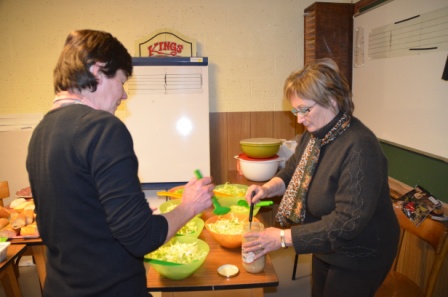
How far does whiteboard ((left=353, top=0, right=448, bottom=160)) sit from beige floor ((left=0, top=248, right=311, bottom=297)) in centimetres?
130

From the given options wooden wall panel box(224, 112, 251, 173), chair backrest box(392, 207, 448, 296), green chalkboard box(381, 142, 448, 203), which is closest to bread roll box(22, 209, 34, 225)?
wooden wall panel box(224, 112, 251, 173)

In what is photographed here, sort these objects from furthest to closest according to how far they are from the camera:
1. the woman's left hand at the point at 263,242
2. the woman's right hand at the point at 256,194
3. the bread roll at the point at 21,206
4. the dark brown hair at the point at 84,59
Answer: the bread roll at the point at 21,206
the woman's right hand at the point at 256,194
the woman's left hand at the point at 263,242
the dark brown hair at the point at 84,59

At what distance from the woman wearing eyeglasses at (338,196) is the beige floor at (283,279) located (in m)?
1.14

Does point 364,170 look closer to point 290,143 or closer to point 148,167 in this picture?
point 290,143

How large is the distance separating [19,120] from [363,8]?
10.5 feet

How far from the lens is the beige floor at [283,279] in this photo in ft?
8.46

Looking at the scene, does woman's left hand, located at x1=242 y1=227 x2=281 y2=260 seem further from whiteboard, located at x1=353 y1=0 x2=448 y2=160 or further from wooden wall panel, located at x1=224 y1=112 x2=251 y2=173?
wooden wall panel, located at x1=224 y1=112 x2=251 y2=173

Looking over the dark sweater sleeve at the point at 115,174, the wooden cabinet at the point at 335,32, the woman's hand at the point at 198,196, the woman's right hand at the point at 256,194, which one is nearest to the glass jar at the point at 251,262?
the woman's hand at the point at 198,196

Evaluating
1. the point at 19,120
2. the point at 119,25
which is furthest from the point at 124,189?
the point at 19,120

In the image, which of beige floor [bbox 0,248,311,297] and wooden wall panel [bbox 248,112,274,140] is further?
wooden wall panel [bbox 248,112,274,140]

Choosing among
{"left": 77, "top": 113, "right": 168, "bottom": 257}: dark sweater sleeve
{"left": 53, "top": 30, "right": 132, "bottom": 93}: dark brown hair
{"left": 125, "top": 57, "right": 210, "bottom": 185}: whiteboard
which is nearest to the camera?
{"left": 77, "top": 113, "right": 168, "bottom": 257}: dark sweater sleeve

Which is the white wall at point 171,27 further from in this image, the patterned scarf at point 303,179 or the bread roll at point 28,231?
the patterned scarf at point 303,179

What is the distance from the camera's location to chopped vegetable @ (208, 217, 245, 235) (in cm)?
149

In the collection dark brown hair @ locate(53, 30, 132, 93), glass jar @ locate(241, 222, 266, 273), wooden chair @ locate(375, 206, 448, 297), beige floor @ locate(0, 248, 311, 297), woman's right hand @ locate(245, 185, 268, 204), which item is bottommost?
beige floor @ locate(0, 248, 311, 297)
